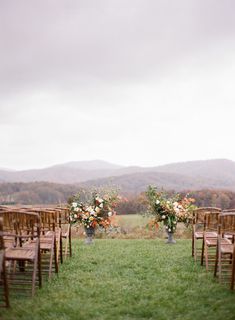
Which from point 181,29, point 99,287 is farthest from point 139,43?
point 99,287

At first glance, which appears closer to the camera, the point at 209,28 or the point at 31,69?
the point at 209,28

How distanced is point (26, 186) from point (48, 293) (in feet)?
33.4

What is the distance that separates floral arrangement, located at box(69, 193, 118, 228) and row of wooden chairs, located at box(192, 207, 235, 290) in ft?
6.90

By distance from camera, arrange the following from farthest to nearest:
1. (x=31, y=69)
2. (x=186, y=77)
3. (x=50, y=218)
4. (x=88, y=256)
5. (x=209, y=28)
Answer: (x=186, y=77) < (x=31, y=69) < (x=209, y=28) < (x=88, y=256) < (x=50, y=218)

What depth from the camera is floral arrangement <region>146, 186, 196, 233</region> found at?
9.27m

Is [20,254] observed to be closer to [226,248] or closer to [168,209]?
[226,248]

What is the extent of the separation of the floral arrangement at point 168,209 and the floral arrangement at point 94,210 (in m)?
0.85

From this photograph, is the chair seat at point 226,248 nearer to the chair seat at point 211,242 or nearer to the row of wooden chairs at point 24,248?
the chair seat at point 211,242

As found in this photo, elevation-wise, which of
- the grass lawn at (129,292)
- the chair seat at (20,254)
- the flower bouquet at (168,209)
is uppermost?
the flower bouquet at (168,209)

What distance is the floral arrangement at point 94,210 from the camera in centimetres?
925

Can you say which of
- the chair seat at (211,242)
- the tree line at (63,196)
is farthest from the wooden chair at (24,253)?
the tree line at (63,196)

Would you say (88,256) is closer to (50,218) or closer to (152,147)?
(50,218)

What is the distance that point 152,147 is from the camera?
2391cm

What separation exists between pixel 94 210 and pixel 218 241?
4.12 m
